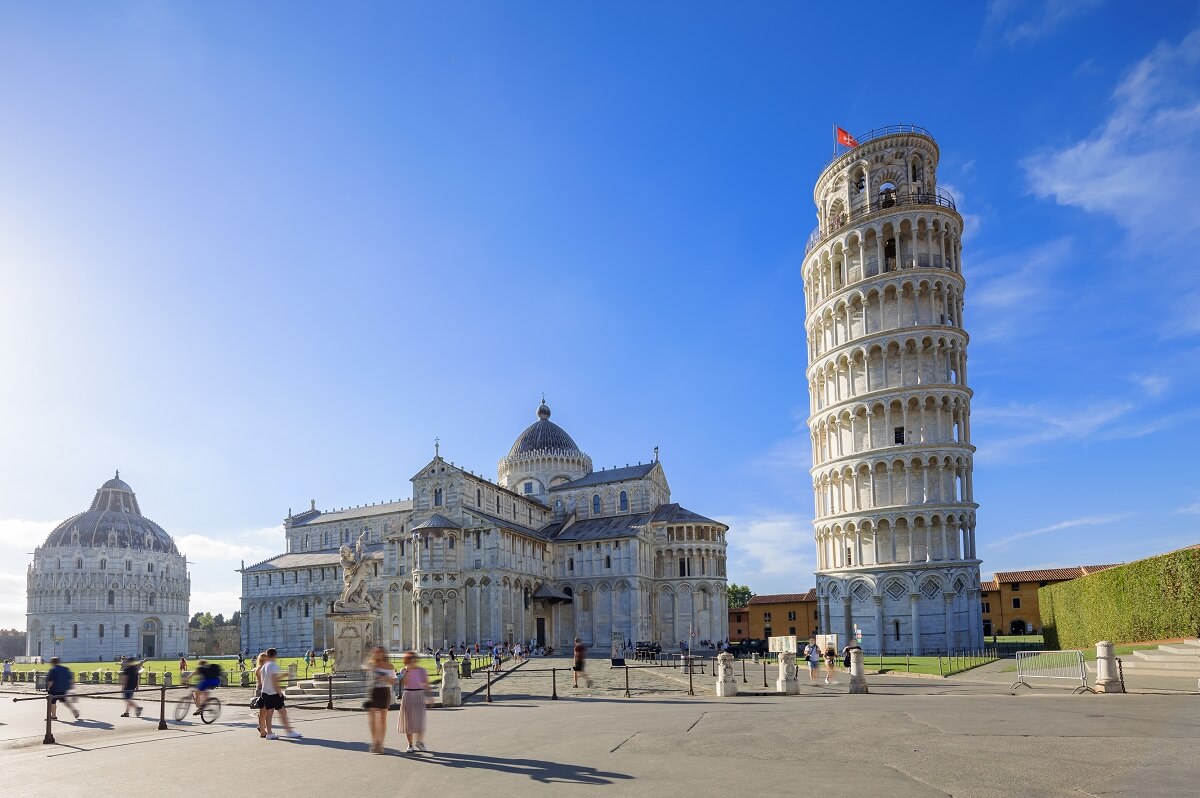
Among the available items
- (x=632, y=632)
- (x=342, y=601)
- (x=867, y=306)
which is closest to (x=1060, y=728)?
(x=342, y=601)

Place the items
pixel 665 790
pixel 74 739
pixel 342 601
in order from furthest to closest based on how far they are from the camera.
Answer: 1. pixel 342 601
2. pixel 74 739
3. pixel 665 790

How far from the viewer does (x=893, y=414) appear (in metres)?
56.4

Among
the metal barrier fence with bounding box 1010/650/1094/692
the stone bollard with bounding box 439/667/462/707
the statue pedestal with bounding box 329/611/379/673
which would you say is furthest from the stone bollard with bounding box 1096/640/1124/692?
the statue pedestal with bounding box 329/611/379/673

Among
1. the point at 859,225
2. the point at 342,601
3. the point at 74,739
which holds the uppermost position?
the point at 859,225

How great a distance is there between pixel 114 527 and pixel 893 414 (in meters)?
116

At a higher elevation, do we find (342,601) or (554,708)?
(342,601)

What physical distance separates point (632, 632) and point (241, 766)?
5859 centimetres

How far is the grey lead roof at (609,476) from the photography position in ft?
267

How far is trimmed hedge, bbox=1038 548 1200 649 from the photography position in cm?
3319

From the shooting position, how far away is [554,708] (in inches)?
910

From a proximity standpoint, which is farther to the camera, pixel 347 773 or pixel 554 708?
pixel 554 708

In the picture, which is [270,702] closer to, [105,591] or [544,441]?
[544,441]

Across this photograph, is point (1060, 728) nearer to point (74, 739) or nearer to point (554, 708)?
point (554, 708)

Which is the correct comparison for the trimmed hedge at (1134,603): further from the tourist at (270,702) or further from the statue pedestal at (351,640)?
the tourist at (270,702)
